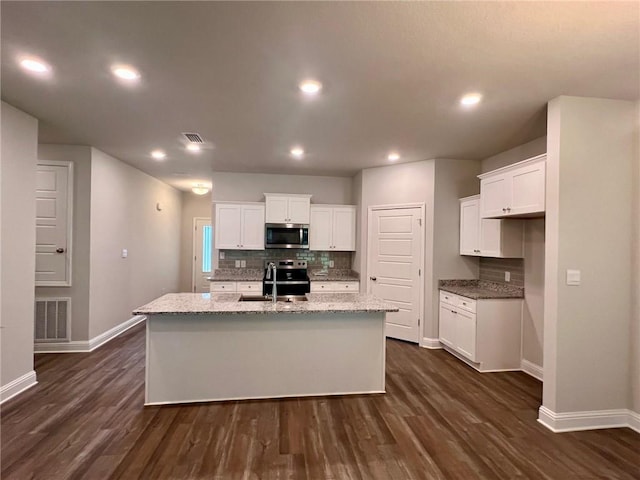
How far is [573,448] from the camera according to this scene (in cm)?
230

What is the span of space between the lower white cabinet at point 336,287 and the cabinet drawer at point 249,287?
34.4 inches

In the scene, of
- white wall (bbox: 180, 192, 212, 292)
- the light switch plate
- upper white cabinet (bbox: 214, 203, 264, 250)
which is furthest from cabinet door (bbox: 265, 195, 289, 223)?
the light switch plate

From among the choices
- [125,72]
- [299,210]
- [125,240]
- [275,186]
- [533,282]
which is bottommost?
[533,282]

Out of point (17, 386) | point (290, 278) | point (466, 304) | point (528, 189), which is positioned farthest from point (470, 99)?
point (17, 386)

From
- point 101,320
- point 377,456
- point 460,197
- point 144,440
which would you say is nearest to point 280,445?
point 377,456

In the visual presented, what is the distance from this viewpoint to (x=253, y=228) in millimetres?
5156

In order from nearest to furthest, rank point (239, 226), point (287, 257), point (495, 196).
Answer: point (495, 196)
point (239, 226)
point (287, 257)

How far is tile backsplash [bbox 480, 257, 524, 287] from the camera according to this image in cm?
381

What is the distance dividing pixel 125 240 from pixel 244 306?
335 centimetres

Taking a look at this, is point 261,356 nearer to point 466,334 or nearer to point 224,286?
point 224,286

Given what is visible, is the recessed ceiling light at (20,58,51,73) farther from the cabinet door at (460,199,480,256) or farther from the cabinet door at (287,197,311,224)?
the cabinet door at (460,199,480,256)

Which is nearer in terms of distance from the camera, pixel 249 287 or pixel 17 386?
pixel 17 386

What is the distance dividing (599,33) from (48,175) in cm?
551

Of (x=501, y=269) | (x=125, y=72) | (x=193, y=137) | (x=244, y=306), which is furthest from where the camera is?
(x=501, y=269)
